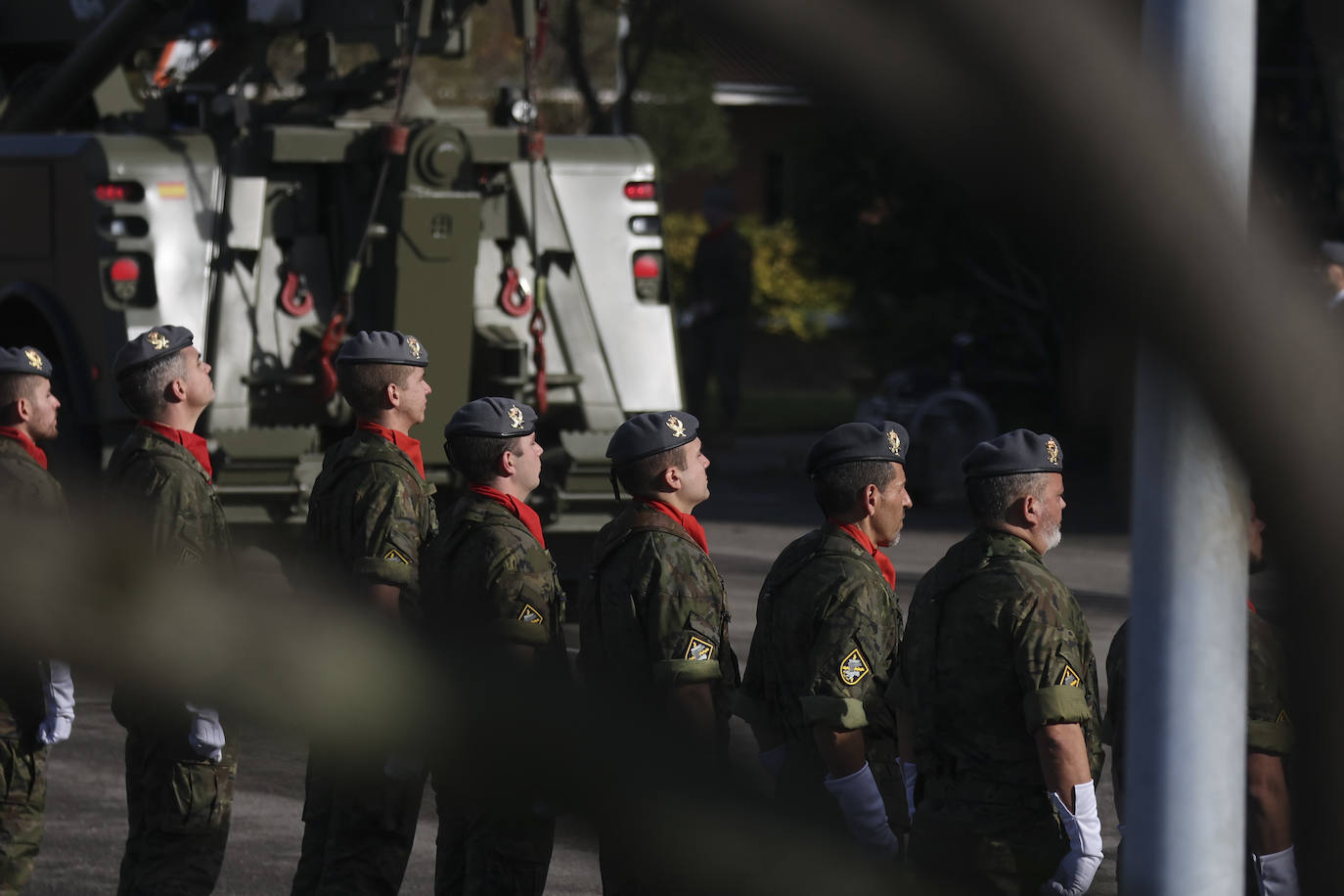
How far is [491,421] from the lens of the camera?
4.94 m

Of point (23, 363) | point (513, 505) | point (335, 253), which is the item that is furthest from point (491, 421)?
point (335, 253)

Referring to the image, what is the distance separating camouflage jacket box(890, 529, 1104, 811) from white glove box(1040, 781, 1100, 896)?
0.10m

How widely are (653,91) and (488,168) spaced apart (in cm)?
2192

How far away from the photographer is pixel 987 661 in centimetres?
375

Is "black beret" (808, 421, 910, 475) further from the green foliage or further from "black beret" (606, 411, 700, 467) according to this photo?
the green foliage

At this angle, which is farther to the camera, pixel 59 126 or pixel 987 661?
pixel 59 126

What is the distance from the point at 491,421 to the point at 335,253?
4.76 meters

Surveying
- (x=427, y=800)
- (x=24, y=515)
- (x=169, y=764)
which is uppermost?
(x=24, y=515)

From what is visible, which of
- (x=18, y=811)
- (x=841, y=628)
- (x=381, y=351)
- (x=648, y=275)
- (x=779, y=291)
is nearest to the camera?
(x=841, y=628)

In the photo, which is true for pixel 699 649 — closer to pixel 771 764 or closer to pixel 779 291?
pixel 771 764

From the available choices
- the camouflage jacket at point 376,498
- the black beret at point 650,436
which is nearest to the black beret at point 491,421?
the camouflage jacket at point 376,498

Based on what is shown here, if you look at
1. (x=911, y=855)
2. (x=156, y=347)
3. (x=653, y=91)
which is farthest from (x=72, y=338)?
(x=653, y=91)

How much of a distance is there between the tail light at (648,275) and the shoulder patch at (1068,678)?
20.4ft

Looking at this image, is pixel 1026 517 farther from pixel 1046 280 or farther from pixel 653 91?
pixel 653 91
